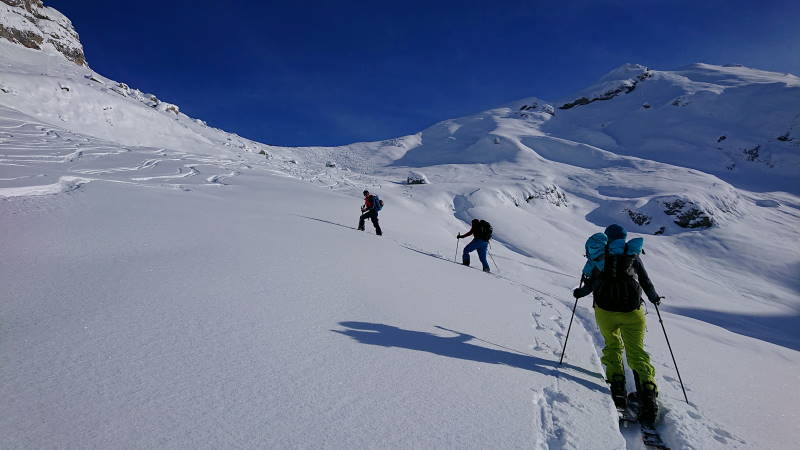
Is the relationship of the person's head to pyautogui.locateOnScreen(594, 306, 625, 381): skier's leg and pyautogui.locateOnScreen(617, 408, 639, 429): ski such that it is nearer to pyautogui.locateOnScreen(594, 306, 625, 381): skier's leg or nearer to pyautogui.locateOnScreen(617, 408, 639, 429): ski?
pyautogui.locateOnScreen(594, 306, 625, 381): skier's leg

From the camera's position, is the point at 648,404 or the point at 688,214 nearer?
the point at 648,404

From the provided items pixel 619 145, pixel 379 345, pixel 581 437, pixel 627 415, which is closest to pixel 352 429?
pixel 379 345

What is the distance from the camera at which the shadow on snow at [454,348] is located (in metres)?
3.82

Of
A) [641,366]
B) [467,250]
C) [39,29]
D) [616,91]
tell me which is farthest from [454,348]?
[616,91]

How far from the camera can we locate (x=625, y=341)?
161 inches

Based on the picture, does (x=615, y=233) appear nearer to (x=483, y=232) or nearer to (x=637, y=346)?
(x=637, y=346)

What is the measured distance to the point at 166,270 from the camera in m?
4.84

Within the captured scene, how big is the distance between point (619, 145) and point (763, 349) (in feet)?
206

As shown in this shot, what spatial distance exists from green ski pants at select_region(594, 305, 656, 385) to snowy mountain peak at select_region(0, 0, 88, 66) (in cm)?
8300

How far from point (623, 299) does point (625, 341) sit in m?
0.49

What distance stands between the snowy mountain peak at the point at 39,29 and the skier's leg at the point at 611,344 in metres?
82.9

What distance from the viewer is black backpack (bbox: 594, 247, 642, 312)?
407 cm

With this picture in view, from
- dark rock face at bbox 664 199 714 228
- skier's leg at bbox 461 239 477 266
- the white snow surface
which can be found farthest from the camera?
dark rock face at bbox 664 199 714 228

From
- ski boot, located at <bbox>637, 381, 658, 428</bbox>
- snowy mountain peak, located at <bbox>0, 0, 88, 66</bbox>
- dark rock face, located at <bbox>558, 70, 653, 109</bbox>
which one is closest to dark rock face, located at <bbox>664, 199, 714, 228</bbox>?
ski boot, located at <bbox>637, 381, 658, 428</bbox>
